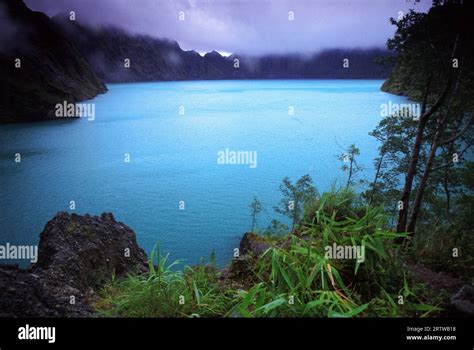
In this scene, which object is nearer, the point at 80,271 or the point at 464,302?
the point at 464,302

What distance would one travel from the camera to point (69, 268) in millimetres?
4738

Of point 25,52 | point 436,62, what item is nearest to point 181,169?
point 25,52

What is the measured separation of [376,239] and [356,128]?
48.5 ft

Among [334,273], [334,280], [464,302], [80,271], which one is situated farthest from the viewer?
[80,271]

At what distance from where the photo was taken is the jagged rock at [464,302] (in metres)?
2.21

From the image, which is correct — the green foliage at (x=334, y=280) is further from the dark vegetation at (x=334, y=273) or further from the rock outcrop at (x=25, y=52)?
the rock outcrop at (x=25, y=52)

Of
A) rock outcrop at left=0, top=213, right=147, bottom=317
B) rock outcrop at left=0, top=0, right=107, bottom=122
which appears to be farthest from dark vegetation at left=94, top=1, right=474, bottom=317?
rock outcrop at left=0, top=0, right=107, bottom=122

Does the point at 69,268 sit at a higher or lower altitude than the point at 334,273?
lower

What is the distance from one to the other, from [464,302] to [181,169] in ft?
60.4

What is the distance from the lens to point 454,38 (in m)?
3.20

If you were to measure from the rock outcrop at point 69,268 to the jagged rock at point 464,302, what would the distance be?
2.62 m

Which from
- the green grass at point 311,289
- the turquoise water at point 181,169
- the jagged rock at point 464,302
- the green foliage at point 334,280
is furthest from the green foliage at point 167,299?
the turquoise water at point 181,169

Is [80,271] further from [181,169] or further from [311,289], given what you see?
[181,169]

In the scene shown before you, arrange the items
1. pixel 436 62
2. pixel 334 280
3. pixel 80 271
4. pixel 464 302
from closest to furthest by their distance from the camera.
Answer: pixel 464 302 < pixel 334 280 < pixel 436 62 < pixel 80 271
